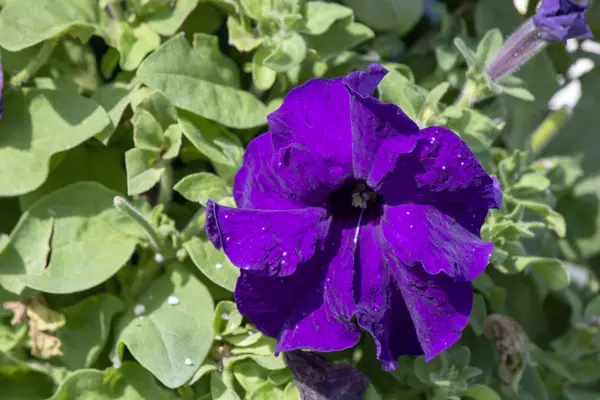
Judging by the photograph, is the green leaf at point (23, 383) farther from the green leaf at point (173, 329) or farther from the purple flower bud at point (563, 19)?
the purple flower bud at point (563, 19)

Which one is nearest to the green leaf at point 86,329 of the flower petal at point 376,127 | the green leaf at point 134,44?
the green leaf at point 134,44

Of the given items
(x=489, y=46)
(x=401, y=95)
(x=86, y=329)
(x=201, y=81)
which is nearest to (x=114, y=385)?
(x=86, y=329)

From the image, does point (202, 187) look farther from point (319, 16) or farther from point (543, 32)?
point (543, 32)

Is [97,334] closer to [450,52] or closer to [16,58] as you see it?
[16,58]

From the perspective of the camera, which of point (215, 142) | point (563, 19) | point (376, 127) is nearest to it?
point (376, 127)

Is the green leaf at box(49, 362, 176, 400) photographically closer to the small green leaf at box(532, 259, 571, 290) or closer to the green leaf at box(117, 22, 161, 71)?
the green leaf at box(117, 22, 161, 71)

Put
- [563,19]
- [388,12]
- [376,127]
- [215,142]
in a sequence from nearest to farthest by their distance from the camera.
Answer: [376,127], [563,19], [215,142], [388,12]

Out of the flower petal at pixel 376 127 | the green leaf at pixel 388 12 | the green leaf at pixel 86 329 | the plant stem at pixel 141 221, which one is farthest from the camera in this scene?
the green leaf at pixel 388 12

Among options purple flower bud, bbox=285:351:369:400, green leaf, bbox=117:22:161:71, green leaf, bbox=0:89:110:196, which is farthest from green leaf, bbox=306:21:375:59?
purple flower bud, bbox=285:351:369:400
